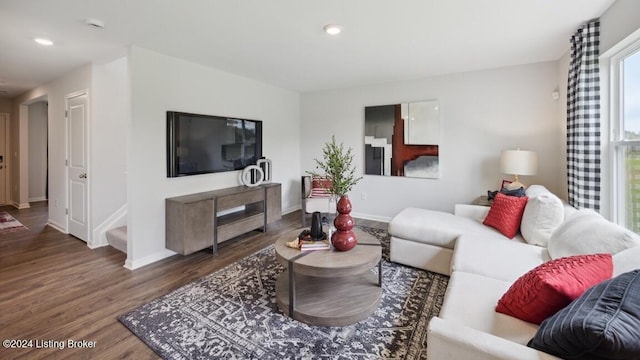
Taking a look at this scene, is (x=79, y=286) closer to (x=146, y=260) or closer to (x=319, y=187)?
(x=146, y=260)

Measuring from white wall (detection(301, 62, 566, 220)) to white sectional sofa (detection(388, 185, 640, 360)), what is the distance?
95 cm

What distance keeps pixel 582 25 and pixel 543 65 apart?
1.13 m

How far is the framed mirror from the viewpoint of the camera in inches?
169

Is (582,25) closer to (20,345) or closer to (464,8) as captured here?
(464,8)

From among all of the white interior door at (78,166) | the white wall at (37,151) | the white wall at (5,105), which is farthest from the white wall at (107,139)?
the white wall at (5,105)

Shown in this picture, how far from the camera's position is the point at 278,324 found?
202 centimetres

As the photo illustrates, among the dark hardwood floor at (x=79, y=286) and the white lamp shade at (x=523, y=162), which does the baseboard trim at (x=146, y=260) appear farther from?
the white lamp shade at (x=523, y=162)

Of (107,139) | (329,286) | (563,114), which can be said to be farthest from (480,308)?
(107,139)

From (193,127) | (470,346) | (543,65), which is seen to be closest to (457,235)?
(470,346)

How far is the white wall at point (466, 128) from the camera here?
3574 mm

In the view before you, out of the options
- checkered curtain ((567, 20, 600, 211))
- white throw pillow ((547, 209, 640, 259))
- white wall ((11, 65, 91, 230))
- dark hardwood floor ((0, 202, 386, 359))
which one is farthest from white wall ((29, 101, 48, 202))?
checkered curtain ((567, 20, 600, 211))

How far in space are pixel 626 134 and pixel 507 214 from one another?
3.47 feet

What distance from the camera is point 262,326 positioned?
2.00 meters

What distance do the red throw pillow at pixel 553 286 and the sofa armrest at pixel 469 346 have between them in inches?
12.0
